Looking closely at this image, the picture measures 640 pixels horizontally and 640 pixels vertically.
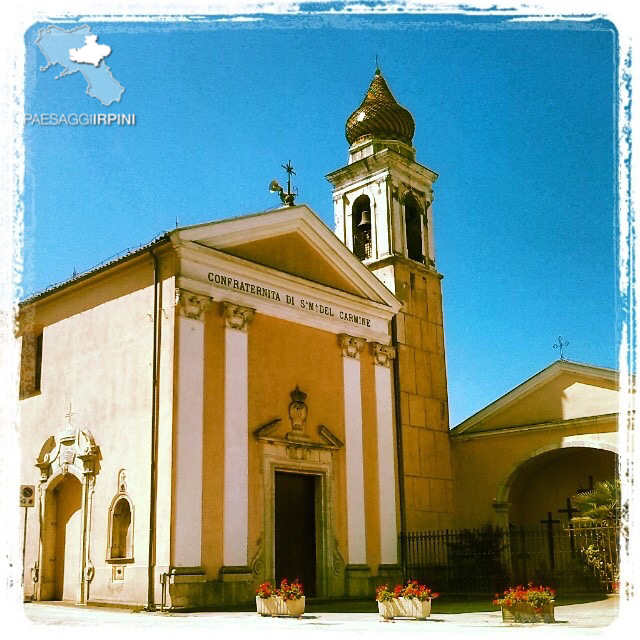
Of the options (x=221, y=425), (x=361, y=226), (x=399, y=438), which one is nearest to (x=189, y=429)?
(x=221, y=425)

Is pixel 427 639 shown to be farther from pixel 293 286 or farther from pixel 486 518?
pixel 486 518

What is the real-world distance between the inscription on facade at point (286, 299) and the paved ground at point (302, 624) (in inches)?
256

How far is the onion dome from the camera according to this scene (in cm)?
2475

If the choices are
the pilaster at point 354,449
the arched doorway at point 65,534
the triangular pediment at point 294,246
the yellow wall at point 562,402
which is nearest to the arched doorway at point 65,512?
the arched doorway at point 65,534

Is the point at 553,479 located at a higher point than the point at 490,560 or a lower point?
higher

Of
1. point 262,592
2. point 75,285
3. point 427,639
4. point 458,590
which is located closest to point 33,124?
point 427,639

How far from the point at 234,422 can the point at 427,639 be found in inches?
286

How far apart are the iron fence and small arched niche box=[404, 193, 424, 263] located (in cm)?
784

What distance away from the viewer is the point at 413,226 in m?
24.5

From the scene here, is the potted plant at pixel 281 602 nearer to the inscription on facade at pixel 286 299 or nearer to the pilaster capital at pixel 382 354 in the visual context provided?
the inscription on facade at pixel 286 299

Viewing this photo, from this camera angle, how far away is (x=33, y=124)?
9031mm

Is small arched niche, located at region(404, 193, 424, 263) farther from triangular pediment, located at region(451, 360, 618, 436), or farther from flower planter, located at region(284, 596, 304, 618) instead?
flower planter, located at region(284, 596, 304, 618)

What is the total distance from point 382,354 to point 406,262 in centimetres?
355

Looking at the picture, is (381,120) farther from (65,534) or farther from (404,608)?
(404,608)
